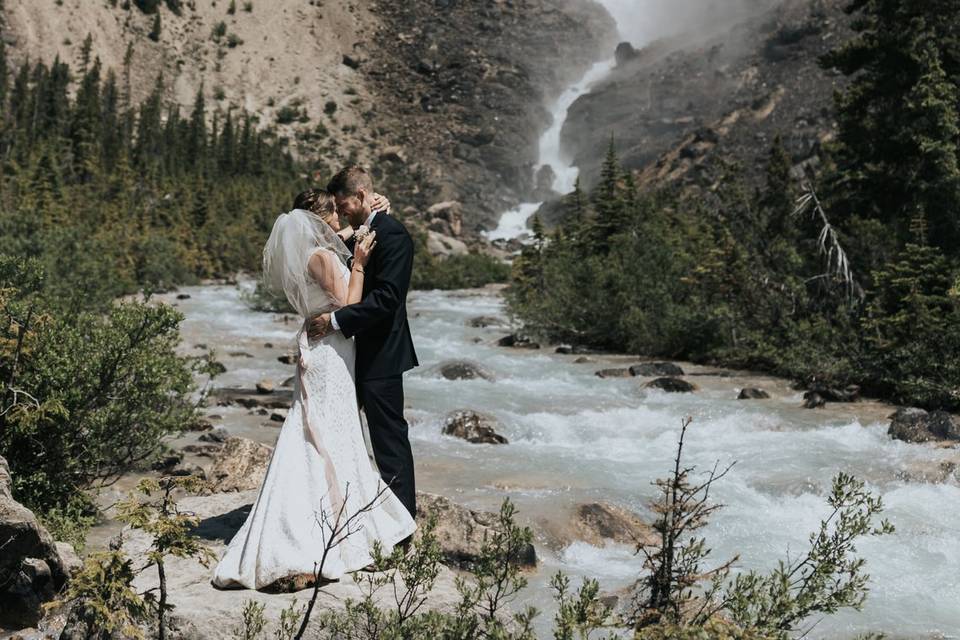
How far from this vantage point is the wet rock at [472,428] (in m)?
11.0

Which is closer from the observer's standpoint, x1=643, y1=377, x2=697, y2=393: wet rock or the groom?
the groom

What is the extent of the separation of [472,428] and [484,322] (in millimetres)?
17689

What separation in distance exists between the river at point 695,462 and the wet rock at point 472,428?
0.21m

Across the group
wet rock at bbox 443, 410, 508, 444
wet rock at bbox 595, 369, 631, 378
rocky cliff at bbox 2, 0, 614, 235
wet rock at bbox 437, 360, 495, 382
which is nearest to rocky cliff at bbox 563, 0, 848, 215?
rocky cliff at bbox 2, 0, 614, 235

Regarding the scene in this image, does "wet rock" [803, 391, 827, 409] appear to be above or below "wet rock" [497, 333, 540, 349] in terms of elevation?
below

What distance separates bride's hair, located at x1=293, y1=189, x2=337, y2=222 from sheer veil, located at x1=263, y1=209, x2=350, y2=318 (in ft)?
0.43

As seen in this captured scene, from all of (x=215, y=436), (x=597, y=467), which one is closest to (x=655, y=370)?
(x=597, y=467)

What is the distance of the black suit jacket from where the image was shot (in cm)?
416

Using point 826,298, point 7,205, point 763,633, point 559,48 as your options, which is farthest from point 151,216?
point 559,48

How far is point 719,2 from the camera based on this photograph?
13312cm

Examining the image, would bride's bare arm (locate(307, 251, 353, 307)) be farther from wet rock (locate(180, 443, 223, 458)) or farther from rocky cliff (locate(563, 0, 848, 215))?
rocky cliff (locate(563, 0, 848, 215))

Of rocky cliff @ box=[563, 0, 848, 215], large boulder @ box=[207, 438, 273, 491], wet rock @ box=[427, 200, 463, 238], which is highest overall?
rocky cliff @ box=[563, 0, 848, 215]

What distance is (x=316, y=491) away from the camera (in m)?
3.93

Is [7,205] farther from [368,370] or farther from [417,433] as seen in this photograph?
[368,370]
